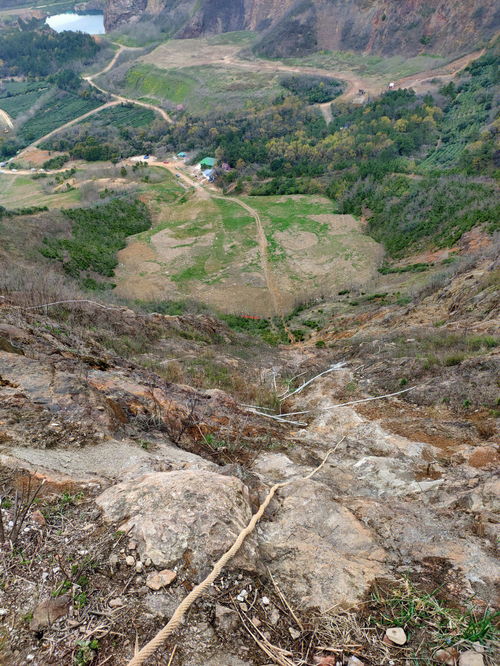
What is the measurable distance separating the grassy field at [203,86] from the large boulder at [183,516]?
208 feet

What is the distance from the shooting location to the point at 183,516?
11.4 ft

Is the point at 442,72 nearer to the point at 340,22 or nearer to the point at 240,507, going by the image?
the point at 340,22

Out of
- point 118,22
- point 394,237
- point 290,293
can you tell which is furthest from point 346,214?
point 118,22

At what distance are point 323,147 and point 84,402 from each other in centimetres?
4523

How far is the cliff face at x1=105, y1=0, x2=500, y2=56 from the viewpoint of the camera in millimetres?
54969

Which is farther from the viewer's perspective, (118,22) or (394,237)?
(118,22)

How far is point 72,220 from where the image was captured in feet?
101

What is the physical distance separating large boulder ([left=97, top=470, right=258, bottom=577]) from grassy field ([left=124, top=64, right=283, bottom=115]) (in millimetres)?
63325

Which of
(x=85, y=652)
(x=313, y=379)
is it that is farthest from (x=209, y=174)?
(x=85, y=652)

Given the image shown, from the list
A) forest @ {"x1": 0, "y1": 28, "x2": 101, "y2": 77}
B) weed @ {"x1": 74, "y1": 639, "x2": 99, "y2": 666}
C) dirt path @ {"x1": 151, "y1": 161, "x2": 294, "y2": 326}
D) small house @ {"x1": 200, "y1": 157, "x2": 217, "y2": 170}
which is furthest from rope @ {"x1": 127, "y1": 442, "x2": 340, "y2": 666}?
forest @ {"x1": 0, "y1": 28, "x2": 101, "y2": 77}

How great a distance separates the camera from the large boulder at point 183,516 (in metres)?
3.22

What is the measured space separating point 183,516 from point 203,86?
74461mm

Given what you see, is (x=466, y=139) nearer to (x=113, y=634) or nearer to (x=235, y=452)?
(x=235, y=452)

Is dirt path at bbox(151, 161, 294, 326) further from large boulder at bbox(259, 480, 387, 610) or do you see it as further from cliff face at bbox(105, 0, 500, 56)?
cliff face at bbox(105, 0, 500, 56)
